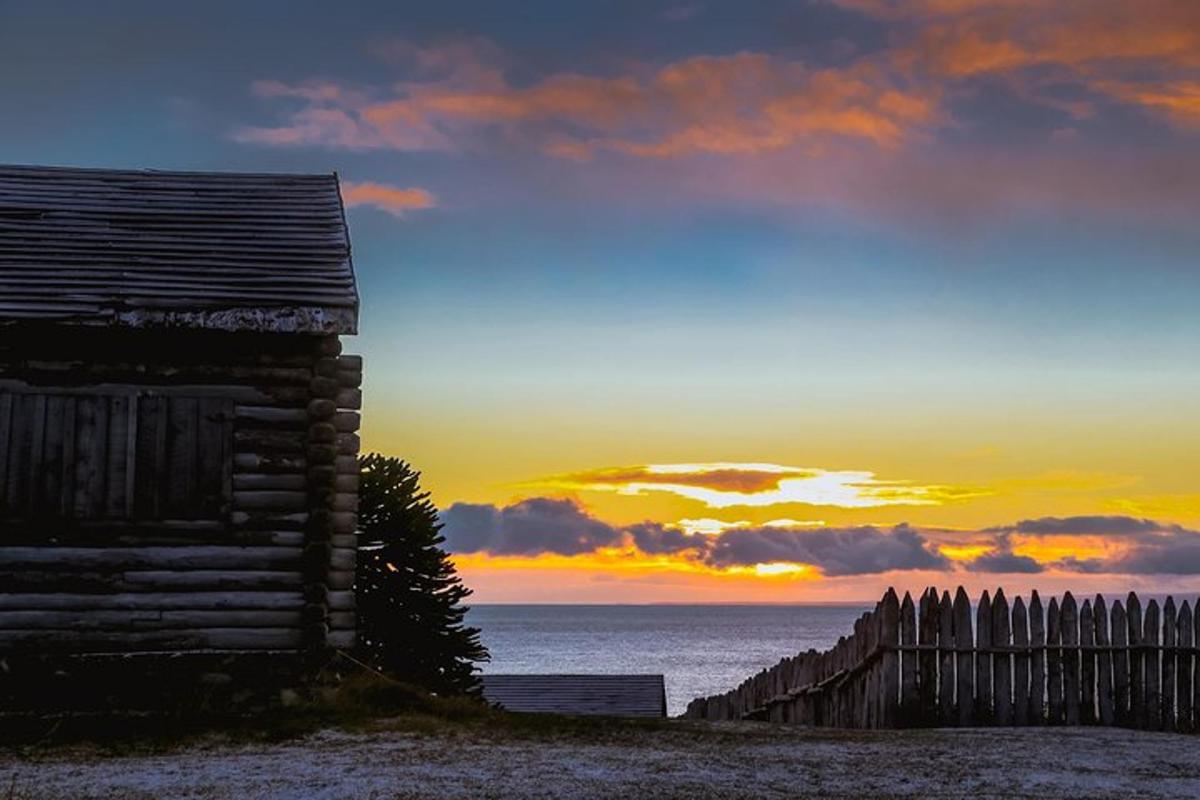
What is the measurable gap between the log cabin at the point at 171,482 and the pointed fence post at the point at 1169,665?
9.58 metres

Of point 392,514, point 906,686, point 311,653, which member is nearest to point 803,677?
point 906,686

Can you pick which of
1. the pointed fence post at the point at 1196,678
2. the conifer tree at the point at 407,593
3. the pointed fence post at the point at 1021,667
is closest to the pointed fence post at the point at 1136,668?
the pointed fence post at the point at 1196,678

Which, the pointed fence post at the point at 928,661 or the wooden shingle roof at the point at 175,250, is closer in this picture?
the wooden shingle roof at the point at 175,250

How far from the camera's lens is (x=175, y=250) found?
1705 centimetres

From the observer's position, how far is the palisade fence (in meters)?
16.4

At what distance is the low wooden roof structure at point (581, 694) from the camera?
130 ft

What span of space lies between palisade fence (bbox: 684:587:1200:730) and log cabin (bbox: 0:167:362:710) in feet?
21.3

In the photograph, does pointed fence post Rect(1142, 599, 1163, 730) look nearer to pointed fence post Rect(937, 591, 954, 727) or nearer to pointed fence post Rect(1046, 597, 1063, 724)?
pointed fence post Rect(1046, 597, 1063, 724)

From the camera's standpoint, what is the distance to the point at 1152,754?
13594mm

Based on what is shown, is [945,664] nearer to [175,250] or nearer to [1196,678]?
[1196,678]

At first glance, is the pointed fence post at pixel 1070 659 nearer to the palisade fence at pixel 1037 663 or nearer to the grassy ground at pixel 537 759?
the palisade fence at pixel 1037 663

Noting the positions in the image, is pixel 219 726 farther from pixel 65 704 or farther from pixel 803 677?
pixel 803 677

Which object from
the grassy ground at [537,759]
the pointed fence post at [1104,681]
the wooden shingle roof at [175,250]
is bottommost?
the grassy ground at [537,759]

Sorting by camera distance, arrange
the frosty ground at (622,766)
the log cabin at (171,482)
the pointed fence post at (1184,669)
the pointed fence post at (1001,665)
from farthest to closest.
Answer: the pointed fence post at (1184,669)
the pointed fence post at (1001,665)
the log cabin at (171,482)
the frosty ground at (622,766)
